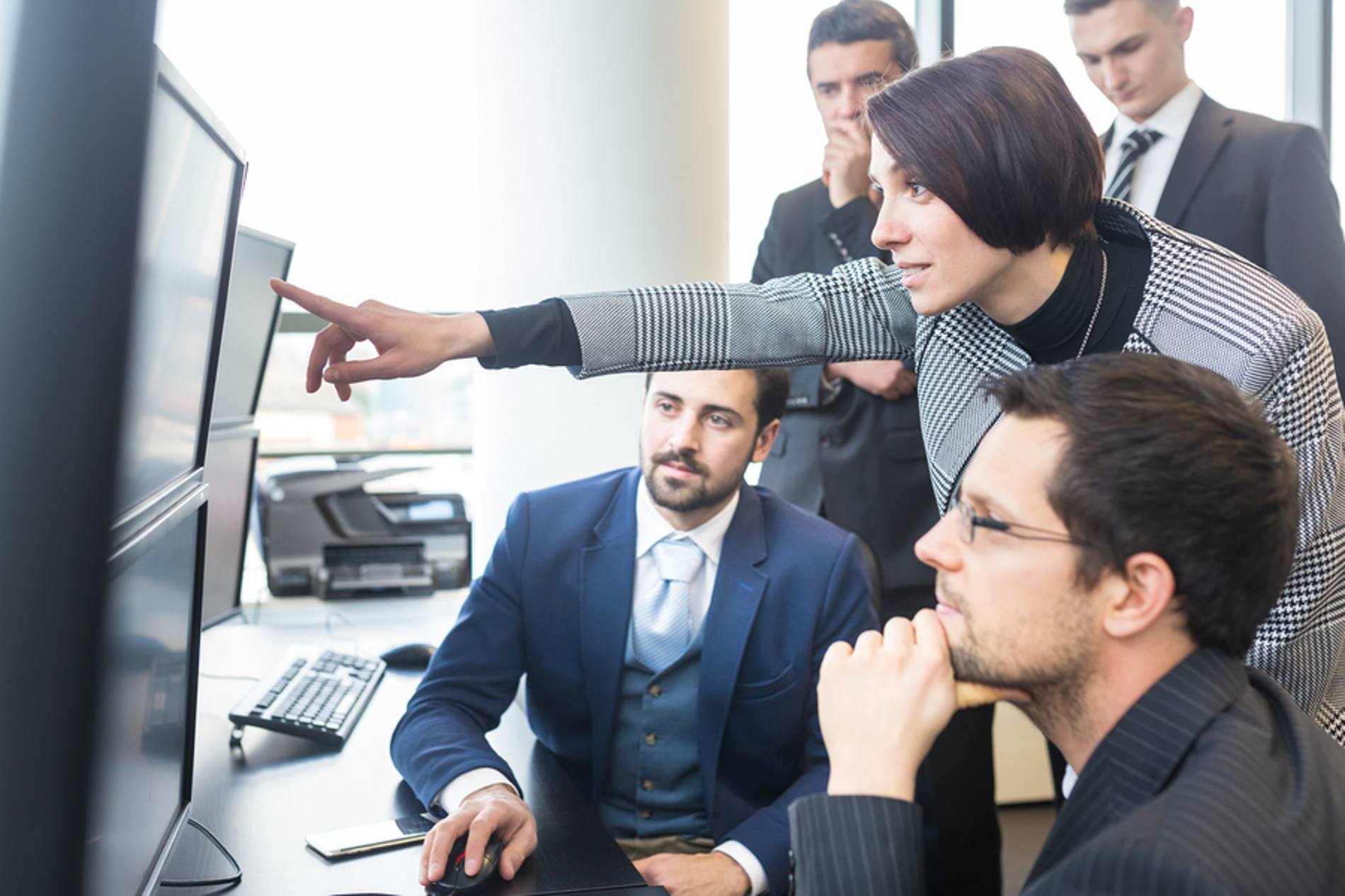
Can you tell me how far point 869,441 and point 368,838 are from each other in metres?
1.23

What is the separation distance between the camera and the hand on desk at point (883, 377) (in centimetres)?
197

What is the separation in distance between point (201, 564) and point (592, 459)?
1287 millimetres

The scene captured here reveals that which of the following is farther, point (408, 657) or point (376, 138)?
point (376, 138)

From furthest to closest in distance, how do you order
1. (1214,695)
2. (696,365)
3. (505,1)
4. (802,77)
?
(802,77) < (505,1) < (696,365) < (1214,695)

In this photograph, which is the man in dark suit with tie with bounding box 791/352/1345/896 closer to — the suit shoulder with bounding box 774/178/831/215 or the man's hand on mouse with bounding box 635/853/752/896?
the man's hand on mouse with bounding box 635/853/752/896

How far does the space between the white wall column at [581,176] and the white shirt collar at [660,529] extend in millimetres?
642

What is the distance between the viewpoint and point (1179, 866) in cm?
62

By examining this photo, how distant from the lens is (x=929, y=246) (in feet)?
3.80

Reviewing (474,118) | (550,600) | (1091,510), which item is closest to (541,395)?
(474,118)

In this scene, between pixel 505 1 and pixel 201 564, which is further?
pixel 505 1

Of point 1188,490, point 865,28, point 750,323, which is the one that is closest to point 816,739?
point 750,323

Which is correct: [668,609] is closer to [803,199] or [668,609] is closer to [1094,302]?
[1094,302]

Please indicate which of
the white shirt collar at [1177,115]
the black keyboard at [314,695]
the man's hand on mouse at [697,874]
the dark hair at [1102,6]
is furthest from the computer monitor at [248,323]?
the white shirt collar at [1177,115]

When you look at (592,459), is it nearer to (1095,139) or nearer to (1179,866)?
(1095,139)
